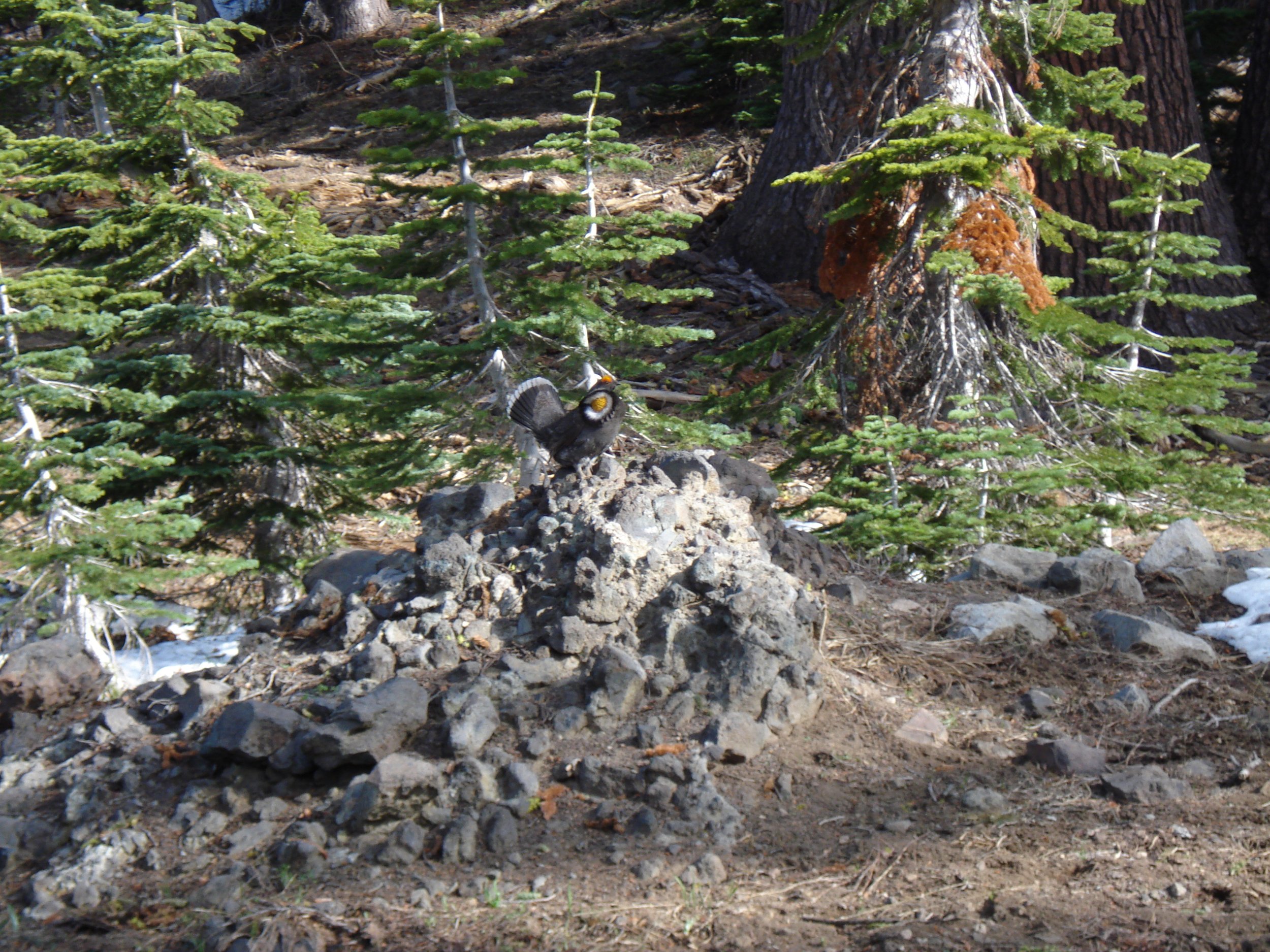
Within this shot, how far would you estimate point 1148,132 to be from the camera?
8.34 meters

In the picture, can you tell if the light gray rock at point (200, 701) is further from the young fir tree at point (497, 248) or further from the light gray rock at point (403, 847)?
the young fir tree at point (497, 248)

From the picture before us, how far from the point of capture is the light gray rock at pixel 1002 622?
388 centimetres

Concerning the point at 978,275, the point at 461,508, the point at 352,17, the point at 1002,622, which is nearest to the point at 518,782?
the point at 461,508

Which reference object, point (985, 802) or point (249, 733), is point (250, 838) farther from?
point (985, 802)

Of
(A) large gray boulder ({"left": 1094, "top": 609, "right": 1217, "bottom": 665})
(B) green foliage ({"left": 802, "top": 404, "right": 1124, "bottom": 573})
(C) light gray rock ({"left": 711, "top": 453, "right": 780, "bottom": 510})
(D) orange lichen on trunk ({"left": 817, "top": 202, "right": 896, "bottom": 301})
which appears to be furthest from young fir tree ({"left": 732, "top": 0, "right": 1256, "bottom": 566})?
(A) large gray boulder ({"left": 1094, "top": 609, "right": 1217, "bottom": 665})

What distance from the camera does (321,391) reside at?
5.64 metres

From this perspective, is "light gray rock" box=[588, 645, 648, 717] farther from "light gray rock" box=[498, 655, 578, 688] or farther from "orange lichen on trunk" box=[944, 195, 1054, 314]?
"orange lichen on trunk" box=[944, 195, 1054, 314]

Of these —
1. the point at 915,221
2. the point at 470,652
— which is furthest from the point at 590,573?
the point at 915,221

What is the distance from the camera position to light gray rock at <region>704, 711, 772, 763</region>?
3.06 m

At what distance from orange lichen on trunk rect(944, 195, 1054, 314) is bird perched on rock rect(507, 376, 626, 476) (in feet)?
7.81

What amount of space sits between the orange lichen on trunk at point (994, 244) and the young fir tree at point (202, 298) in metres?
3.11

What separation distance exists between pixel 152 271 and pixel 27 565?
2.73 metres

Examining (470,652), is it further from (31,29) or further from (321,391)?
(31,29)

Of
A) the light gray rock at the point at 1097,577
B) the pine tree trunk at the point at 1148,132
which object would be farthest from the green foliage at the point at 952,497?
the pine tree trunk at the point at 1148,132
